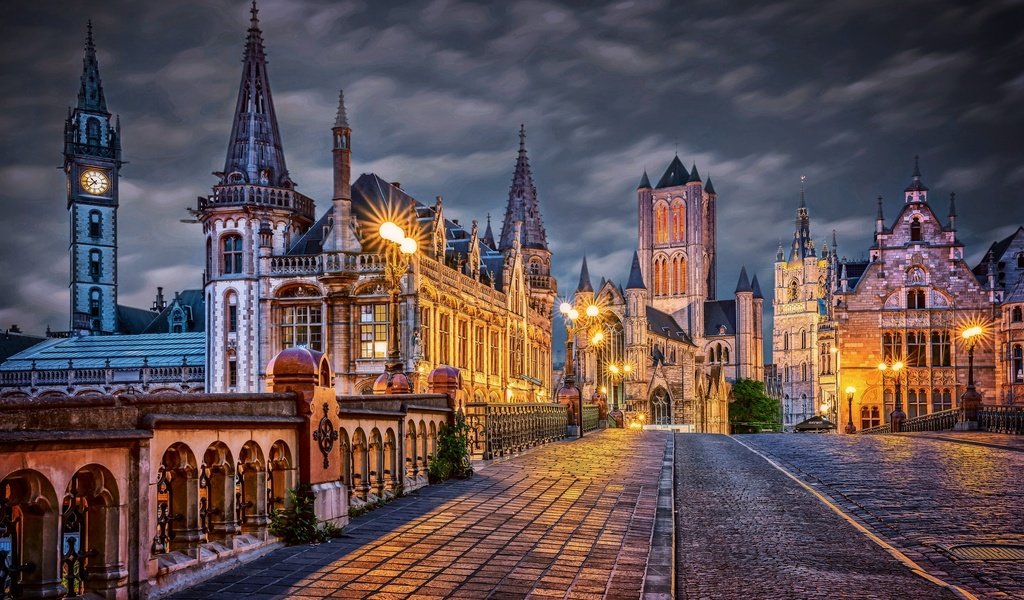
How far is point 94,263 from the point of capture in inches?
3583

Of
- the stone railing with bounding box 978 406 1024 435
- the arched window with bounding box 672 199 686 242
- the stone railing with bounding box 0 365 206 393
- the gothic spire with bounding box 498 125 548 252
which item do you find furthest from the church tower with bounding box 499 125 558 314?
the arched window with bounding box 672 199 686 242

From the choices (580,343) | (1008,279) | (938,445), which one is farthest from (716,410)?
(938,445)

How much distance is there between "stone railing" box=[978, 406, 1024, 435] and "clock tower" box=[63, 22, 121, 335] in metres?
77.6

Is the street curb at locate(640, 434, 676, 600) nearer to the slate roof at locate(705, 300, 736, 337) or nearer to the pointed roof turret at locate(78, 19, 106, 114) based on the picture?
the pointed roof turret at locate(78, 19, 106, 114)

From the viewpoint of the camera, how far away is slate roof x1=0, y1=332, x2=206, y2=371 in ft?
202

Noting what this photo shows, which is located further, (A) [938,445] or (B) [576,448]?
(A) [938,445]

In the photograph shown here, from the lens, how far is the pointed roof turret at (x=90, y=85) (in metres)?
90.3

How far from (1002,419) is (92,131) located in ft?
277

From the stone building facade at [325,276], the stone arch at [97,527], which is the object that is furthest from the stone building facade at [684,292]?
the stone arch at [97,527]

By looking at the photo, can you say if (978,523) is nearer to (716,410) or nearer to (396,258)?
(396,258)

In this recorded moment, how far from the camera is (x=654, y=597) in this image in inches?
264

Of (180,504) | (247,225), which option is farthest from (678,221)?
(180,504)

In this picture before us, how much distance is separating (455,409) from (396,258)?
16.0 feet

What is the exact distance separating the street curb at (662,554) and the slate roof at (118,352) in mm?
52144
